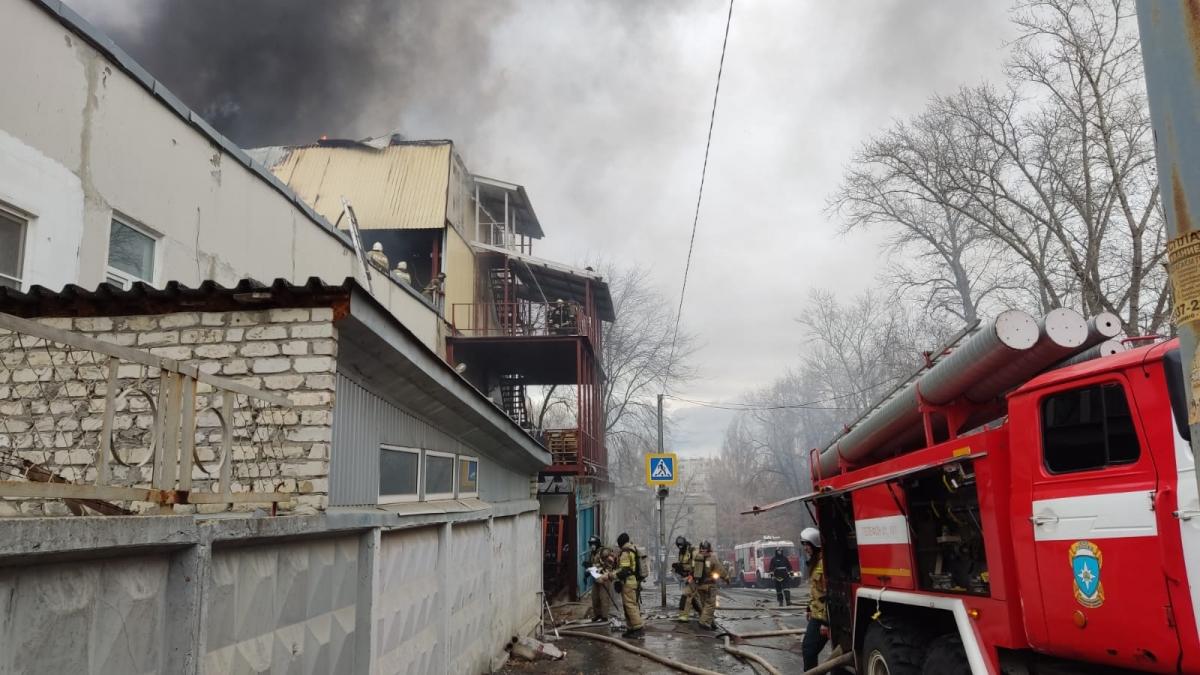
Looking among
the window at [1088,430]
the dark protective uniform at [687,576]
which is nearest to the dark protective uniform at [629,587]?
the dark protective uniform at [687,576]

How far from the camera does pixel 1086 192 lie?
18.3 m

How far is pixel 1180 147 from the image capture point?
6.04 feet

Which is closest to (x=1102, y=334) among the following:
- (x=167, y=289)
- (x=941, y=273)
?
(x=167, y=289)

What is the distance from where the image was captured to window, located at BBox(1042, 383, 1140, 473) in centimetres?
414

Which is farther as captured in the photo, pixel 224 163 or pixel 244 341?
pixel 224 163

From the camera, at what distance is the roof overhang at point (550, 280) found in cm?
2219

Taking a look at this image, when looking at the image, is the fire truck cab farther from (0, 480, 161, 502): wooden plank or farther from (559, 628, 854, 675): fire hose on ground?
(0, 480, 161, 502): wooden plank

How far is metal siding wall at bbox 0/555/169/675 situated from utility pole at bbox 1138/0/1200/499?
353cm

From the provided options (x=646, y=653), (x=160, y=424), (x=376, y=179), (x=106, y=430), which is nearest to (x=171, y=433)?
(x=160, y=424)

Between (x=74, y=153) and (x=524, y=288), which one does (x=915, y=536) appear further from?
(x=524, y=288)

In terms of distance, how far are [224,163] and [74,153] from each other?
2.43 meters

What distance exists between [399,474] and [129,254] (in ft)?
13.4

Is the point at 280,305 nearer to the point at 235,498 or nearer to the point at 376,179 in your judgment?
the point at 235,498

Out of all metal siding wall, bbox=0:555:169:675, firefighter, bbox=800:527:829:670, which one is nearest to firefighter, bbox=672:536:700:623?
firefighter, bbox=800:527:829:670
